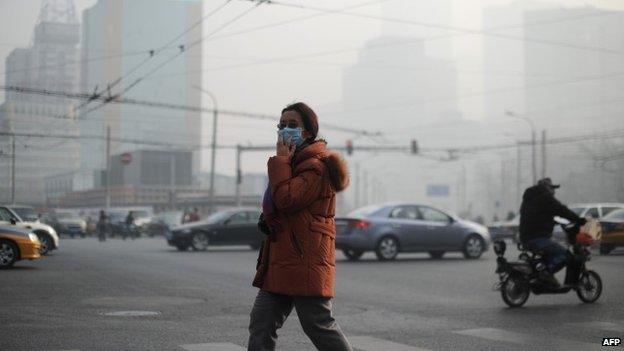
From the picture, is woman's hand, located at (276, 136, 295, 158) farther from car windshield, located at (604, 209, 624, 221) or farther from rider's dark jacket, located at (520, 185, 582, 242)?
car windshield, located at (604, 209, 624, 221)

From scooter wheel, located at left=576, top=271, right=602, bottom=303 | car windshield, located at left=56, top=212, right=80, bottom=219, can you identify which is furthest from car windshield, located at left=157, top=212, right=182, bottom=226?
scooter wheel, located at left=576, top=271, right=602, bottom=303

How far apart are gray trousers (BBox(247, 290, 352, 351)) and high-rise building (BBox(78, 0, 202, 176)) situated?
35.4m

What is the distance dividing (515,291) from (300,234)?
722cm

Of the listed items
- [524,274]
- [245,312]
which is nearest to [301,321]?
[245,312]

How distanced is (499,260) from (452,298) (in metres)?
1.53

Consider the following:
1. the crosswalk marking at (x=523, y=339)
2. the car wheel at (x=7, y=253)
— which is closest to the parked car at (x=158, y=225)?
the car wheel at (x=7, y=253)

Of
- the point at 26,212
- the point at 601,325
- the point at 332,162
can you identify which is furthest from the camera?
the point at 26,212

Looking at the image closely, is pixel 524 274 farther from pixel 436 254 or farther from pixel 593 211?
pixel 593 211

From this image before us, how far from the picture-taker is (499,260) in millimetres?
11188

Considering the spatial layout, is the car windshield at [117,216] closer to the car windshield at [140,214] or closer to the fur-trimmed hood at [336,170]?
the car windshield at [140,214]

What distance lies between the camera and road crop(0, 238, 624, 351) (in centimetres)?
812

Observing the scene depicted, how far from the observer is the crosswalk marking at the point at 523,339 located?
789 centimetres

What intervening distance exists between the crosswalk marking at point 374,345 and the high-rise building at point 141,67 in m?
32.5

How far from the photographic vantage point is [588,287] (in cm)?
1176
